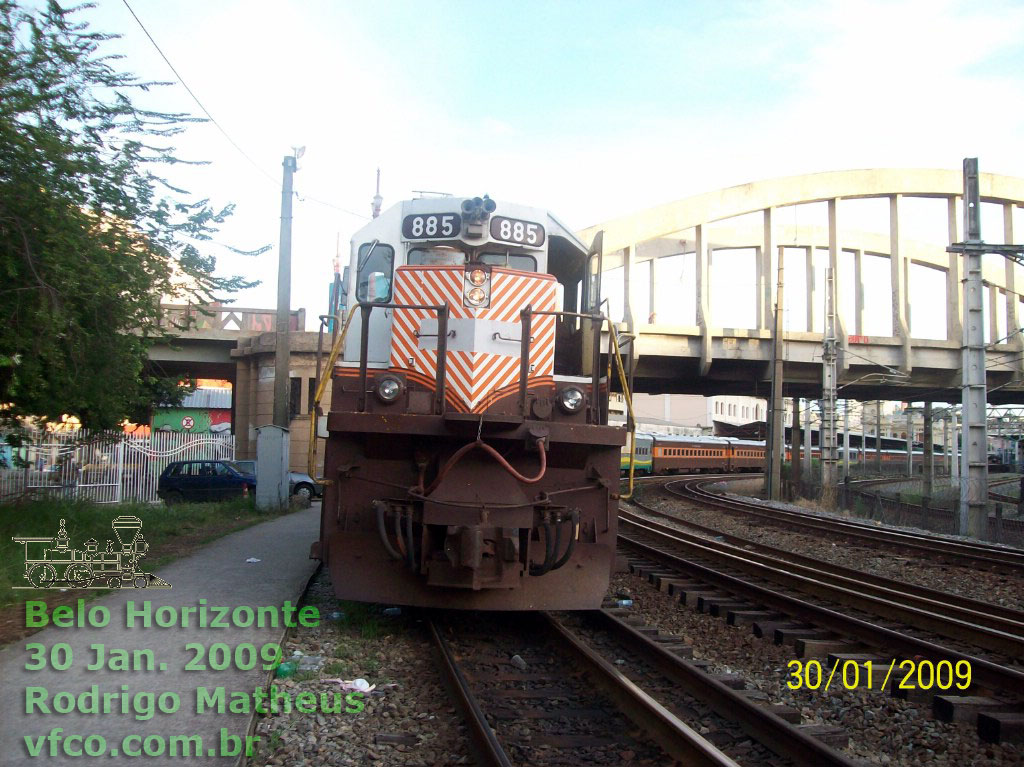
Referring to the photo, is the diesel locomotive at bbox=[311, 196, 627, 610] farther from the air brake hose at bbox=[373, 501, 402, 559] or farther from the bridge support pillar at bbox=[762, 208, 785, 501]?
the bridge support pillar at bbox=[762, 208, 785, 501]

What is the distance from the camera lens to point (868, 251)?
129 ft

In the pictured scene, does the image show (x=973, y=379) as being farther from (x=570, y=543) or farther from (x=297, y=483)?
(x=297, y=483)

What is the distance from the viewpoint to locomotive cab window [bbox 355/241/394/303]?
8.05 m

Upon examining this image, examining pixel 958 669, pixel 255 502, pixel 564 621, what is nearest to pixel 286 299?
pixel 255 502

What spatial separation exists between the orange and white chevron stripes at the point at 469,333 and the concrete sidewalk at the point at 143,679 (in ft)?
8.59

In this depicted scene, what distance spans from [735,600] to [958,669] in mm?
3081

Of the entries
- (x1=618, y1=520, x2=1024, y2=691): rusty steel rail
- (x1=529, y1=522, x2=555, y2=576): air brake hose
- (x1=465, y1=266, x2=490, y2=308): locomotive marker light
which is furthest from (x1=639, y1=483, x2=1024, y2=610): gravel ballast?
(x1=465, y1=266, x2=490, y2=308): locomotive marker light

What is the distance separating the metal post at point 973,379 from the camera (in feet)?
60.0

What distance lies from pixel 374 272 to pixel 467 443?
240cm

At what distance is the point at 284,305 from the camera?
19.5 m

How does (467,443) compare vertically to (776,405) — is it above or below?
below

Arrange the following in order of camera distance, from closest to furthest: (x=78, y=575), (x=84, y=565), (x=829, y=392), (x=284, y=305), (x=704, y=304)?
(x=78, y=575) < (x=84, y=565) < (x=284, y=305) < (x=829, y=392) < (x=704, y=304)

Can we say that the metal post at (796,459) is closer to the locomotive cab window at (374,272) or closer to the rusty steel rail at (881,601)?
the rusty steel rail at (881,601)
